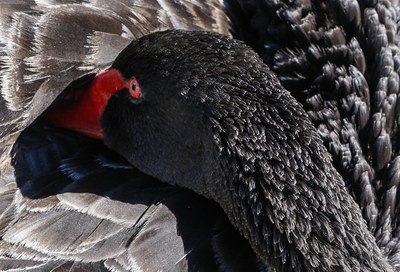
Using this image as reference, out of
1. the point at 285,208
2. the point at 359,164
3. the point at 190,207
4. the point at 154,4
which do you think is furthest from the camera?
the point at 154,4

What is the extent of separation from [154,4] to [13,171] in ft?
5.37

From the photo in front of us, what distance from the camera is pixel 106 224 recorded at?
2939 mm

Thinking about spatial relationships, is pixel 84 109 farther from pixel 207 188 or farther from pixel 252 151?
pixel 252 151

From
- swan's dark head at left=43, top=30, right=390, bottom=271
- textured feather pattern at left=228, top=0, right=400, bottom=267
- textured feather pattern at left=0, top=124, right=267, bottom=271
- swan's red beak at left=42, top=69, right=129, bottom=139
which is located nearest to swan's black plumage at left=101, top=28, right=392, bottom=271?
Result: swan's dark head at left=43, top=30, right=390, bottom=271

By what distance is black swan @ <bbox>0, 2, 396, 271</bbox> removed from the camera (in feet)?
9.14

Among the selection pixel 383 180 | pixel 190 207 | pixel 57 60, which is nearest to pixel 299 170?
pixel 190 207

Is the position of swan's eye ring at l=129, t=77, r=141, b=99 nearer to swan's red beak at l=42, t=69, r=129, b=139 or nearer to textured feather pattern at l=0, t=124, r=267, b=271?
swan's red beak at l=42, t=69, r=129, b=139

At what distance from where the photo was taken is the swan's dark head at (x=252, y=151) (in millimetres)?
2768

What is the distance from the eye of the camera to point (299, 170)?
9.25 ft

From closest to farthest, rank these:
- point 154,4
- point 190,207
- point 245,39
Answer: point 190,207
point 154,4
point 245,39

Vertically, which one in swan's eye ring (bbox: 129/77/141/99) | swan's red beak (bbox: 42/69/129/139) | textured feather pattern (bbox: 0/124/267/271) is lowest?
textured feather pattern (bbox: 0/124/267/271)

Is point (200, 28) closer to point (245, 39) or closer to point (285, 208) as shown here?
point (245, 39)

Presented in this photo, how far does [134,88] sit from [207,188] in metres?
0.79

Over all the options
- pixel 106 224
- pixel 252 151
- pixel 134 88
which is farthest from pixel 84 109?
pixel 252 151
